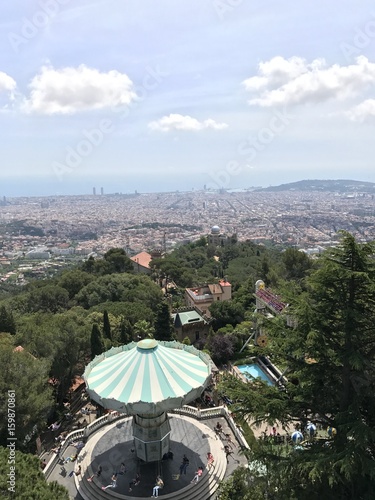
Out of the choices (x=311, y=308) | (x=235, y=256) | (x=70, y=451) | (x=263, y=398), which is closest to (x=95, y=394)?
(x=70, y=451)

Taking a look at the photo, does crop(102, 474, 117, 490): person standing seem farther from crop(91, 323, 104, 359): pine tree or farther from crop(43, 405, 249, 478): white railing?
crop(91, 323, 104, 359): pine tree

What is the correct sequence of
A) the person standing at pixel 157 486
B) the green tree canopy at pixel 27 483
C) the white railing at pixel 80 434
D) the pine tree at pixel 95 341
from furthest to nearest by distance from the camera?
the pine tree at pixel 95 341 < the white railing at pixel 80 434 < the person standing at pixel 157 486 < the green tree canopy at pixel 27 483

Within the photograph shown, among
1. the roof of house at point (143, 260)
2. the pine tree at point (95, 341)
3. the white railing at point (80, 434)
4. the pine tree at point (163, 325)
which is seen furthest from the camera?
the roof of house at point (143, 260)

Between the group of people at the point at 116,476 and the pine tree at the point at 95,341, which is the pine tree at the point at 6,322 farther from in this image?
the group of people at the point at 116,476

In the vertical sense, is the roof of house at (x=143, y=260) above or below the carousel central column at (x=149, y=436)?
below

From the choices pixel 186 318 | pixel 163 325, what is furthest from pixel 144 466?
pixel 186 318

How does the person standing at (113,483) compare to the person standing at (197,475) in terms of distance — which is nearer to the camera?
the person standing at (113,483)

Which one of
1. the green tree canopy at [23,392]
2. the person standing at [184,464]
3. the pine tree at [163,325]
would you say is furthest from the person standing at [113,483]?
the pine tree at [163,325]

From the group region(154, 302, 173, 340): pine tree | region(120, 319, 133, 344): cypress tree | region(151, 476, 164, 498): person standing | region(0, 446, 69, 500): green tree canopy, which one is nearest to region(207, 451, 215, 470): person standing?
region(151, 476, 164, 498): person standing
